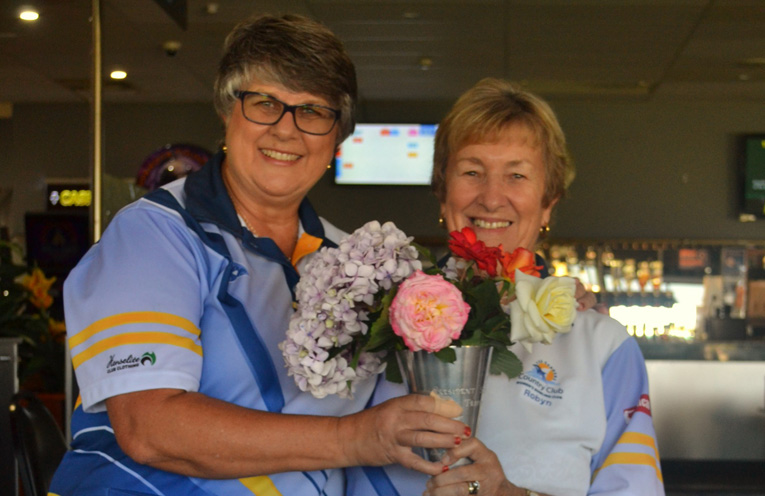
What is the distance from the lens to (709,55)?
251 inches

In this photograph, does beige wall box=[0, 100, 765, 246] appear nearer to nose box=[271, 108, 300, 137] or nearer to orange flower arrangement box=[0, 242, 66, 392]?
orange flower arrangement box=[0, 242, 66, 392]

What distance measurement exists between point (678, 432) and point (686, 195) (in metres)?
4.80

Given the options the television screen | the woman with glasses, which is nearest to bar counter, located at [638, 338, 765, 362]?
the woman with glasses

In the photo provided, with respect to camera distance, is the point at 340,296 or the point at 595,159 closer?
the point at 340,296

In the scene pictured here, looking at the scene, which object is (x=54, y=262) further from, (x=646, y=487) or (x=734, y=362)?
(x=646, y=487)

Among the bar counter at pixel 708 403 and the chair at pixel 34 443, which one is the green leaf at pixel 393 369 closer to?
the chair at pixel 34 443

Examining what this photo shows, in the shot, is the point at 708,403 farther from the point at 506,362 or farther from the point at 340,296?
the point at 340,296

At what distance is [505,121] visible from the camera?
1.81 metres

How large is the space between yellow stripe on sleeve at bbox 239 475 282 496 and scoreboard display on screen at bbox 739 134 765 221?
724 centimetres

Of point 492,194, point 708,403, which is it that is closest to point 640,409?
point 492,194

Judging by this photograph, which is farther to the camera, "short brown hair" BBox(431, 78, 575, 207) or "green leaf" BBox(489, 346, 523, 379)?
"short brown hair" BBox(431, 78, 575, 207)

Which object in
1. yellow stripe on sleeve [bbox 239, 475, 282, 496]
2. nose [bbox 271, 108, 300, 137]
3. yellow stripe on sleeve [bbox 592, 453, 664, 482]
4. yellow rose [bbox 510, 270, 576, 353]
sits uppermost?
→ nose [bbox 271, 108, 300, 137]

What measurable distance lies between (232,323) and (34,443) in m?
0.80

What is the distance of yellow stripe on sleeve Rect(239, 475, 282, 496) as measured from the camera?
58.1 inches
